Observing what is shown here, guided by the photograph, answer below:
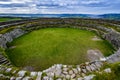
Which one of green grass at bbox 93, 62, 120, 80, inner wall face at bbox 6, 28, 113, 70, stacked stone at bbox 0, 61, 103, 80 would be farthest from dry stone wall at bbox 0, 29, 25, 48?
green grass at bbox 93, 62, 120, 80

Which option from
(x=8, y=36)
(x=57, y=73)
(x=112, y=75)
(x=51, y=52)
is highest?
(x=112, y=75)

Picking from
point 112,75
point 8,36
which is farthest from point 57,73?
point 8,36

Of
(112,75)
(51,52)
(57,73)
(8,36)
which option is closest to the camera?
(112,75)

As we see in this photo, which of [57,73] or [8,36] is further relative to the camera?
[8,36]

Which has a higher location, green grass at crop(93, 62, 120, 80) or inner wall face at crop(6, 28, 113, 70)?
green grass at crop(93, 62, 120, 80)

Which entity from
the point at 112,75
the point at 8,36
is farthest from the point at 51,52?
the point at 112,75

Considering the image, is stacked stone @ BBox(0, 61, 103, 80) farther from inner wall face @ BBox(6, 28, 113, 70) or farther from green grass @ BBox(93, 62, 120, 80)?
inner wall face @ BBox(6, 28, 113, 70)

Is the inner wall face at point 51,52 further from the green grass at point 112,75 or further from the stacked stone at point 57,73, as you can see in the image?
the green grass at point 112,75

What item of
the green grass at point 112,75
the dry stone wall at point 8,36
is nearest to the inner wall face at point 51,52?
the dry stone wall at point 8,36

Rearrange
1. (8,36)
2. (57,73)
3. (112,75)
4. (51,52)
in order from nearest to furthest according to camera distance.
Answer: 1. (112,75)
2. (57,73)
3. (51,52)
4. (8,36)

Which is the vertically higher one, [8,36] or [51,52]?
[8,36]

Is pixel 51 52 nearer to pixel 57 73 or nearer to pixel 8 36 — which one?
pixel 57 73

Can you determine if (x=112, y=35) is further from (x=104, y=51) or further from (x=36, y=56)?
(x=36, y=56)

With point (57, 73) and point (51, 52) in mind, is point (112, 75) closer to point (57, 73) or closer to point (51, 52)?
point (57, 73)
